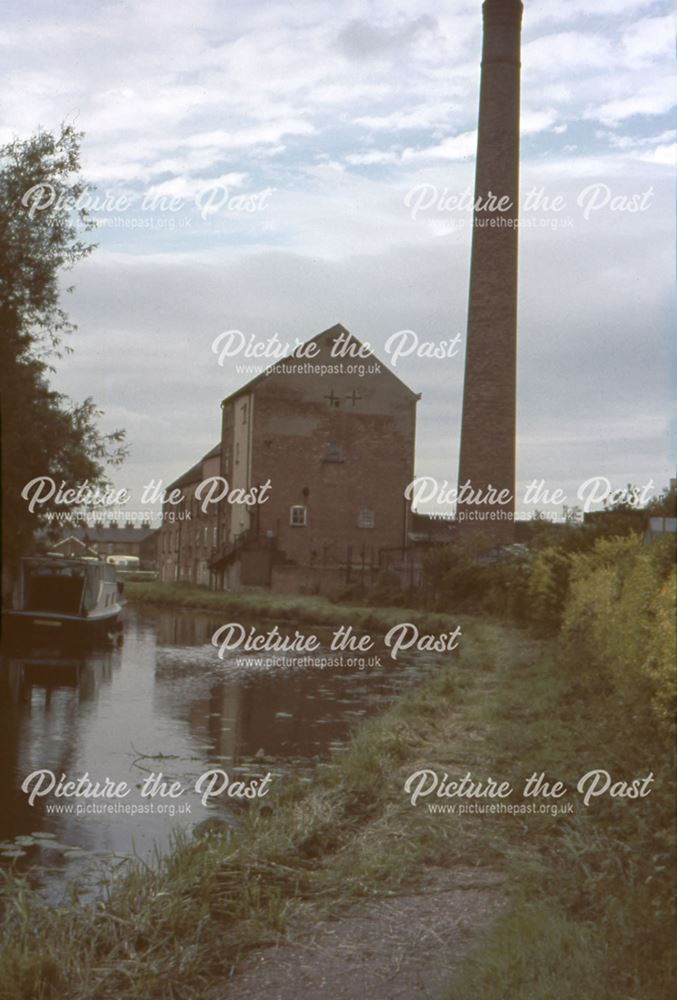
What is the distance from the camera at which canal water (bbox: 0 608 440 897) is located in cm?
930

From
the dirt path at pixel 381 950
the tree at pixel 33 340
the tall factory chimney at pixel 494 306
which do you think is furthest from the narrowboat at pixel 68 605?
the tree at pixel 33 340

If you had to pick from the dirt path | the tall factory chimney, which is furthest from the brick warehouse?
the dirt path

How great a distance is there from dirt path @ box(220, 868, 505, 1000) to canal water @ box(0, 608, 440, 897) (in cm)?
161

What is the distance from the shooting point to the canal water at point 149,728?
930 centimetres

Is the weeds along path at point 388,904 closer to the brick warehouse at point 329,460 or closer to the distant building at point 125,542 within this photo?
the distant building at point 125,542

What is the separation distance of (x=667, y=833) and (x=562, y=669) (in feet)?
36.9

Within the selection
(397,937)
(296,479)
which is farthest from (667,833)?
(296,479)

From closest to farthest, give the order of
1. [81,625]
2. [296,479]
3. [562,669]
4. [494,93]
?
[562,669], [81,625], [494,93], [296,479]

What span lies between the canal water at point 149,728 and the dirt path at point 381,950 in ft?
5.29

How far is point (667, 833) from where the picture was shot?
4.25 metres

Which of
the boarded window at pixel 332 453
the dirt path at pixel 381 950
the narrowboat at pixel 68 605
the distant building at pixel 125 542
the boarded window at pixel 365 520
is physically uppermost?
the boarded window at pixel 332 453

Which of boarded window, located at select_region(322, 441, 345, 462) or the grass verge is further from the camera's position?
boarded window, located at select_region(322, 441, 345, 462)

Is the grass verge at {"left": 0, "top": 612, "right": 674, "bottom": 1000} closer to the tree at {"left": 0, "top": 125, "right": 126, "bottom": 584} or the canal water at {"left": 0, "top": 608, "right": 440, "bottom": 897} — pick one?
the canal water at {"left": 0, "top": 608, "right": 440, "bottom": 897}

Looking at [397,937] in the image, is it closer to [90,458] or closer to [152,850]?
[152,850]
